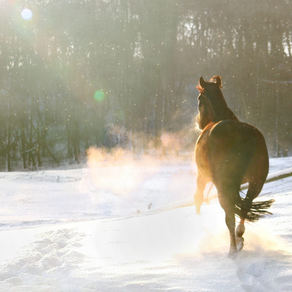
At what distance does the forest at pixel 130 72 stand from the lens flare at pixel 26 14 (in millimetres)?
57

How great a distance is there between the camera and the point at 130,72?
20.2 meters

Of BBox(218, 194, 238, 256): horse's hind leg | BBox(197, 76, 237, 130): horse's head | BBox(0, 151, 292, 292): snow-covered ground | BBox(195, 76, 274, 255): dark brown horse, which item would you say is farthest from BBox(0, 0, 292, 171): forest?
BBox(218, 194, 238, 256): horse's hind leg

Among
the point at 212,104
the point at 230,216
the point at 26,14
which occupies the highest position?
the point at 26,14

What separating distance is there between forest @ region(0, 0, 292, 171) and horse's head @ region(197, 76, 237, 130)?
15.5 m

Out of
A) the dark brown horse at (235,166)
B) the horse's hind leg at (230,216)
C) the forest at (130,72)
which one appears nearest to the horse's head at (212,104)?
the dark brown horse at (235,166)

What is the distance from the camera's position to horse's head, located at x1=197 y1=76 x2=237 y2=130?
322 cm

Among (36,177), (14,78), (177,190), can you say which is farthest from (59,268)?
(14,78)

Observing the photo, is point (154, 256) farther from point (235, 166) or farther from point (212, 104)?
point (212, 104)

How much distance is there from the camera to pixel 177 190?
37.0 feet

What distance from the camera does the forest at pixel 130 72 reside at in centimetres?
1817

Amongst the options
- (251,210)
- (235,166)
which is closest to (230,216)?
(251,210)

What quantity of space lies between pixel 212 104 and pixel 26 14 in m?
19.6

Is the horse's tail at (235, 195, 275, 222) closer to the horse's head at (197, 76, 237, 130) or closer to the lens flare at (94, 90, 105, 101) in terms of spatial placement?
the horse's head at (197, 76, 237, 130)

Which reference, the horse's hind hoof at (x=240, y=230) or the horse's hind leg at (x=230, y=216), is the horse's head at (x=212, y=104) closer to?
the horse's hind leg at (x=230, y=216)
